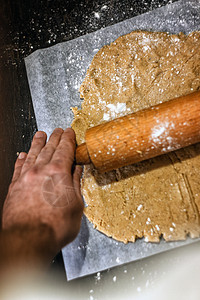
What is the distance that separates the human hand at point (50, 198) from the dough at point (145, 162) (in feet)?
0.80

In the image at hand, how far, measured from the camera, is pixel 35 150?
4.77ft

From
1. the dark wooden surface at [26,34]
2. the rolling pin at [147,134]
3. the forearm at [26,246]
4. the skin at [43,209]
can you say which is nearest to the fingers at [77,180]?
the skin at [43,209]

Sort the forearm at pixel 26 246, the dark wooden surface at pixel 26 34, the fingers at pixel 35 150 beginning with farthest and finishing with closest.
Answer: the dark wooden surface at pixel 26 34 < the fingers at pixel 35 150 < the forearm at pixel 26 246

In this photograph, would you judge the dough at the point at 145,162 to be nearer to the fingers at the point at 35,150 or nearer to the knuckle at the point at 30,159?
the fingers at the point at 35,150

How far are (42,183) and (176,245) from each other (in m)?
0.80

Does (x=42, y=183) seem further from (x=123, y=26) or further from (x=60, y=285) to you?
(x=123, y=26)

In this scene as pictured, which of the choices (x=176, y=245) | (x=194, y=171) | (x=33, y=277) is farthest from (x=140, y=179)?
(x=33, y=277)

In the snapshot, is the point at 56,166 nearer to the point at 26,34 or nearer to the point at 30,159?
the point at 30,159

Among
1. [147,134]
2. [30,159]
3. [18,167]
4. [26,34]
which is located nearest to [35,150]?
[30,159]

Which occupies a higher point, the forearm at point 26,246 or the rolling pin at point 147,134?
the rolling pin at point 147,134

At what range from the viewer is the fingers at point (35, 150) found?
1381 millimetres

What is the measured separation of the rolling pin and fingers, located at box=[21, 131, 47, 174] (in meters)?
0.33

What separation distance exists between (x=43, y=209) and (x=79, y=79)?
0.91m

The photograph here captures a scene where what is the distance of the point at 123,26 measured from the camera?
167cm
